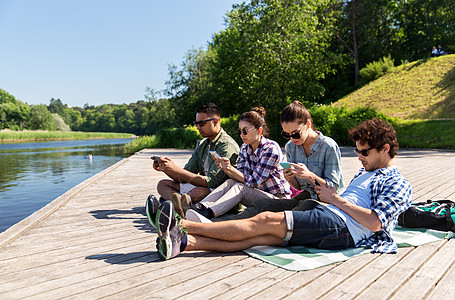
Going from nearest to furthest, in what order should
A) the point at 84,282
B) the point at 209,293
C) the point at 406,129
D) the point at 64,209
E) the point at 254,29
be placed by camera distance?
the point at 209,293 → the point at 84,282 → the point at 64,209 → the point at 406,129 → the point at 254,29

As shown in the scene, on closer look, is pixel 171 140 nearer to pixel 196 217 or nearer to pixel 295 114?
pixel 295 114

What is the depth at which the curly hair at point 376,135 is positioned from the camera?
8.80 feet

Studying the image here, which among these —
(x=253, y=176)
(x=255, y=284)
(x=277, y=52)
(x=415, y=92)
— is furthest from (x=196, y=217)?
(x=415, y=92)

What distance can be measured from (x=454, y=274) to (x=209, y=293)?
166 cm

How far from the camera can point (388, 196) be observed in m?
2.57

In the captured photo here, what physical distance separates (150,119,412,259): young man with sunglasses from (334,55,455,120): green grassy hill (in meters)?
21.2

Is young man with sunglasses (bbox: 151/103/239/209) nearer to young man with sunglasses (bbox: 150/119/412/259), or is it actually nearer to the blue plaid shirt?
the blue plaid shirt

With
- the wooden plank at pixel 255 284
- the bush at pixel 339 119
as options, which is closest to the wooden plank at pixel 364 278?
the wooden plank at pixel 255 284

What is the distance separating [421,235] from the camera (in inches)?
128

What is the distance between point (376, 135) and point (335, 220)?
71 centimetres

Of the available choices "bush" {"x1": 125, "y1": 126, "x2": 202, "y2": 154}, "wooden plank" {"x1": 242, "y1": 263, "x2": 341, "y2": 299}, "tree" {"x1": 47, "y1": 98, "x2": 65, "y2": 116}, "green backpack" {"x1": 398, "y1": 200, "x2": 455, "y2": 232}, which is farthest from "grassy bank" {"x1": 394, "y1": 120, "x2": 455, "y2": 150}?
"tree" {"x1": 47, "y1": 98, "x2": 65, "y2": 116}

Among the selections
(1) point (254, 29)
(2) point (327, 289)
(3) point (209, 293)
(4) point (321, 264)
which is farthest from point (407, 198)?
(1) point (254, 29)

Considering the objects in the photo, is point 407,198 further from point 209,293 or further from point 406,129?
point 406,129

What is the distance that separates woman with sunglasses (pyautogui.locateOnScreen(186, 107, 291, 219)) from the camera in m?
3.63
